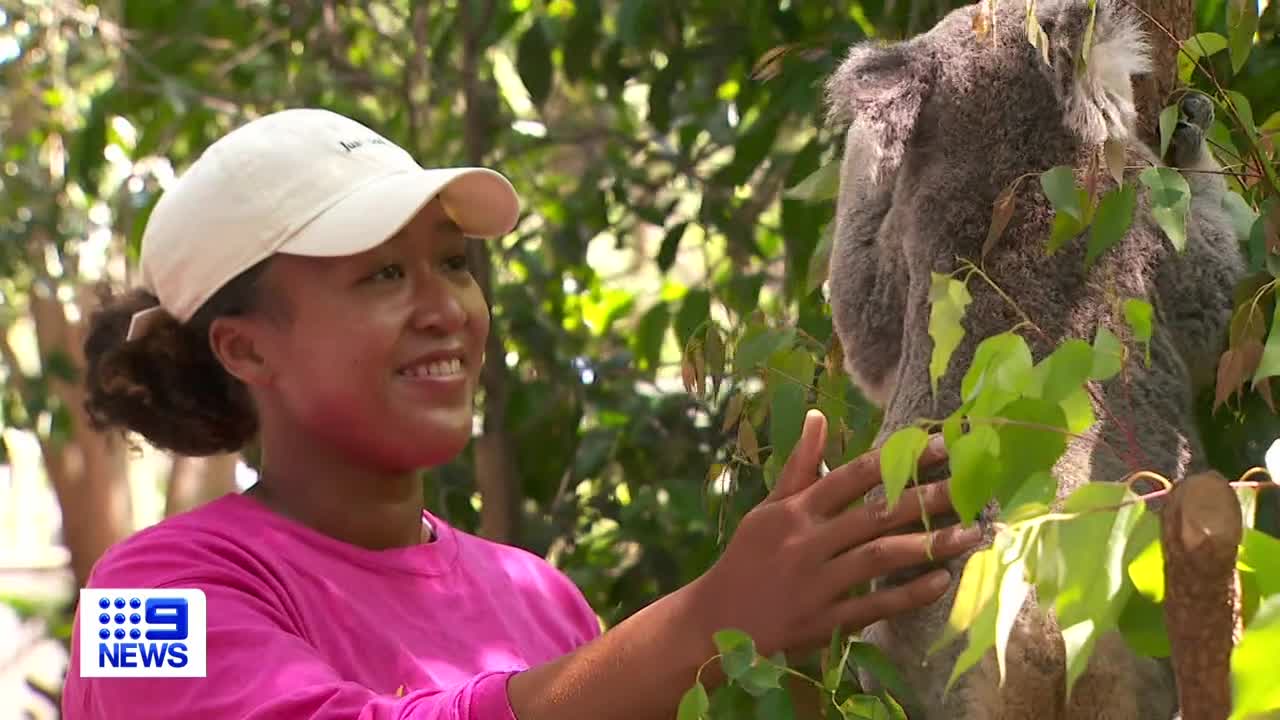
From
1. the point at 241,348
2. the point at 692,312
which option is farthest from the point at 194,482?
the point at 241,348

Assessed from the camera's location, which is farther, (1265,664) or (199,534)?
(199,534)

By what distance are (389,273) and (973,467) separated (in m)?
0.87

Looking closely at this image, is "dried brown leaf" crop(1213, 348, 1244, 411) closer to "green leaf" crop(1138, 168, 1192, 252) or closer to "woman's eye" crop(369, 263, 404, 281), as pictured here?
"green leaf" crop(1138, 168, 1192, 252)

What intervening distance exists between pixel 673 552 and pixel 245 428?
1.35 meters

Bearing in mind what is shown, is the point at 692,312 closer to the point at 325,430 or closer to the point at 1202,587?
the point at 325,430

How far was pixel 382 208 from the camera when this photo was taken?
157 cm

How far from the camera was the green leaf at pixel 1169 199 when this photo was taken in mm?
1089

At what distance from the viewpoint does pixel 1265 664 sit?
0.67 m

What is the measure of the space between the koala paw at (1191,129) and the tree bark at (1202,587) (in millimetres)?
594

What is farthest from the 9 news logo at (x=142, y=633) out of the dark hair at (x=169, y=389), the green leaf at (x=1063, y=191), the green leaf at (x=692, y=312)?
the green leaf at (x=692, y=312)

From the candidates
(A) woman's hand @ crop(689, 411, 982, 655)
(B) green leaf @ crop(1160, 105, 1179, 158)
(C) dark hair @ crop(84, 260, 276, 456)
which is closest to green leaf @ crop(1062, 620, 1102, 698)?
(A) woman's hand @ crop(689, 411, 982, 655)

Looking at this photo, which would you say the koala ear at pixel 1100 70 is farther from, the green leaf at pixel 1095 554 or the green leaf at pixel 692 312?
the green leaf at pixel 692 312

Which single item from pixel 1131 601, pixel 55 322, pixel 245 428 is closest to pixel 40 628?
pixel 55 322

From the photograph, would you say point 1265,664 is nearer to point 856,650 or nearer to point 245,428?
point 856,650
